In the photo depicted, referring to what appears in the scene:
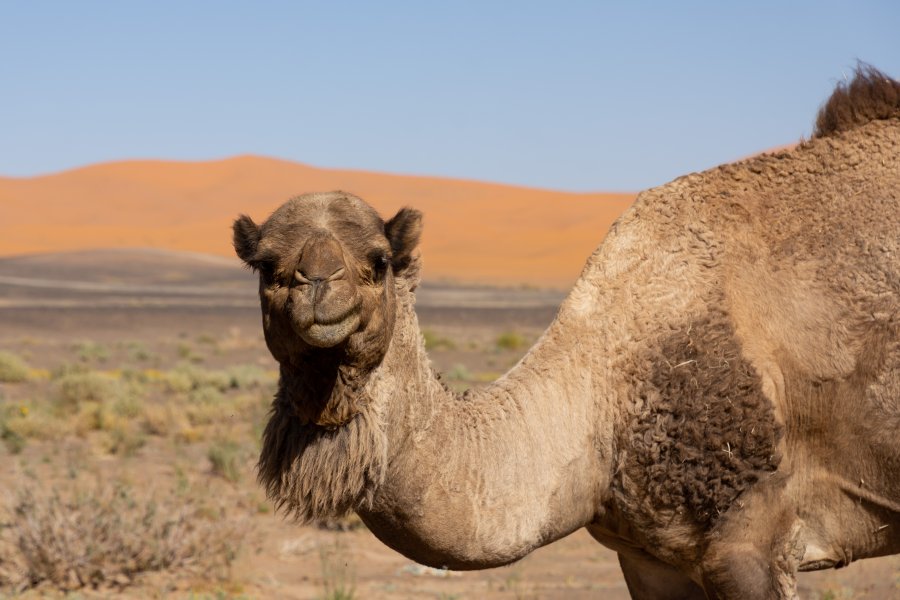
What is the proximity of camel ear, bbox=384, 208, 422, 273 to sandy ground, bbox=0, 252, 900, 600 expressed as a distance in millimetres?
3163

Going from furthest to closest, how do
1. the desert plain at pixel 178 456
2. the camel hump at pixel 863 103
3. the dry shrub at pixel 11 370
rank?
1. the dry shrub at pixel 11 370
2. the desert plain at pixel 178 456
3. the camel hump at pixel 863 103

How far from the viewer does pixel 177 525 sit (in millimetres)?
8102

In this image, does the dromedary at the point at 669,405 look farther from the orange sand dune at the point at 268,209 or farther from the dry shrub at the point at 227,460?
the orange sand dune at the point at 268,209

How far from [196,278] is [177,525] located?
57771 mm

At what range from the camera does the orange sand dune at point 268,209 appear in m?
94.6

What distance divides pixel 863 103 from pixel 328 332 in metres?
2.61

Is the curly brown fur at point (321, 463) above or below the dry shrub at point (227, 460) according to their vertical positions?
above

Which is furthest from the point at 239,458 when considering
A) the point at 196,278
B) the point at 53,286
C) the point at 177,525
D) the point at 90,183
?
the point at 90,183

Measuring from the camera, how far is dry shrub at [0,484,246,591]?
7656 mm

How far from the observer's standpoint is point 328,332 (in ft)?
10.2

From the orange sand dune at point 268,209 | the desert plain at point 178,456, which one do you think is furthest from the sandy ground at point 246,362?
the orange sand dune at point 268,209

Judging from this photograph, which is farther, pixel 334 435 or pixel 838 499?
pixel 838 499

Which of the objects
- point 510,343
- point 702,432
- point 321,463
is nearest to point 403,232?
point 321,463

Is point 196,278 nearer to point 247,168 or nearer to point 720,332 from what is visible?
point 720,332
